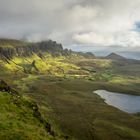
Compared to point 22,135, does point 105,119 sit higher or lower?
lower

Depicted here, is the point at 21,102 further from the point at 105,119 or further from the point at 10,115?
the point at 105,119

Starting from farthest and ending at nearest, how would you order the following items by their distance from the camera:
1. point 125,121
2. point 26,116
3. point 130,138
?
point 125,121 < point 130,138 < point 26,116

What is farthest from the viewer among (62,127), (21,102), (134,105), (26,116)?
(134,105)

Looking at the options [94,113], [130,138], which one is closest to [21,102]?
[130,138]

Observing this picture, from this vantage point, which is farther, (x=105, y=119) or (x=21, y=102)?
(x=105, y=119)

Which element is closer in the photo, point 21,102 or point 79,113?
point 21,102

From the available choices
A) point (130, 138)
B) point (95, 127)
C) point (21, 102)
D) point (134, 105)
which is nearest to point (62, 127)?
point (95, 127)

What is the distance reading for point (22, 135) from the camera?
4719cm

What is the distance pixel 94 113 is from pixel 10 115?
276 ft

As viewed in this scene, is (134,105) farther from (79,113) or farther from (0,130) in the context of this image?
(0,130)

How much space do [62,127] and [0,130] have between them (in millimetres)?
56938

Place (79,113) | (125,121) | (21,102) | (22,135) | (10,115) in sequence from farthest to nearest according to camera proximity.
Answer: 1. (79,113)
2. (125,121)
3. (21,102)
4. (10,115)
5. (22,135)

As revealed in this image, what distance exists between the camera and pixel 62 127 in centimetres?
10288

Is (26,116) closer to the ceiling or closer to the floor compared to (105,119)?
closer to the ceiling
